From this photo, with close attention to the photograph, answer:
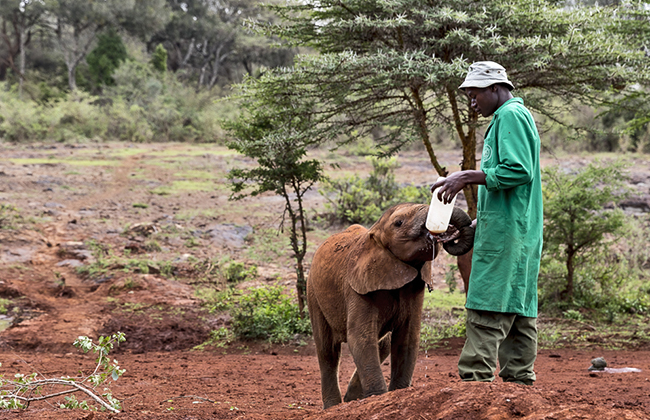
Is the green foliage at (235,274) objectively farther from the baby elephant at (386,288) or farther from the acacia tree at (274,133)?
the baby elephant at (386,288)

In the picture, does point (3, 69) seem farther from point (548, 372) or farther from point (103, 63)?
point (548, 372)

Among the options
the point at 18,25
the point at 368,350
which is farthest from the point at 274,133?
the point at 18,25

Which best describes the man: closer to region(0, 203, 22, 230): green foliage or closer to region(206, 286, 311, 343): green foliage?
region(206, 286, 311, 343): green foliage

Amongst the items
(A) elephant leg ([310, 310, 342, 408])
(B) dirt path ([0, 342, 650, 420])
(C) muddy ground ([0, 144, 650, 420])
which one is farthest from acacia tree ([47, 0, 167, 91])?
(A) elephant leg ([310, 310, 342, 408])

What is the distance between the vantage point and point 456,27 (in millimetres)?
8078

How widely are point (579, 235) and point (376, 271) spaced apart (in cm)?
715

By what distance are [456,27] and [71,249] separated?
9132mm

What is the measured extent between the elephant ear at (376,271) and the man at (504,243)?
489 mm

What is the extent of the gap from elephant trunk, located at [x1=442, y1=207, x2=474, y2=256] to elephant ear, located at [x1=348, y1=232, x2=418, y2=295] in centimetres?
31

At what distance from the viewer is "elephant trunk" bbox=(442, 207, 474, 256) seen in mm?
3633

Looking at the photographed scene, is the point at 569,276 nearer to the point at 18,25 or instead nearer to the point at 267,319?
the point at 267,319

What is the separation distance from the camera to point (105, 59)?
121 ft

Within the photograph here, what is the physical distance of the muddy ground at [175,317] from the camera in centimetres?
352

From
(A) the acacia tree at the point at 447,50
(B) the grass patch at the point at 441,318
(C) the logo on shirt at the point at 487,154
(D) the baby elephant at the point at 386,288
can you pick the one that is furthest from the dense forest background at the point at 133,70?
(C) the logo on shirt at the point at 487,154
